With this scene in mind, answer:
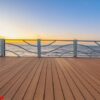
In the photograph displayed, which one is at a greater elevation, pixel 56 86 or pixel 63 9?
pixel 63 9

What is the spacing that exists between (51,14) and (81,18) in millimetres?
3391

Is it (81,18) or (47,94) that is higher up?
(81,18)

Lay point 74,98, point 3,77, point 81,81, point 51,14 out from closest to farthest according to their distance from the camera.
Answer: point 74,98 → point 81,81 → point 3,77 → point 51,14

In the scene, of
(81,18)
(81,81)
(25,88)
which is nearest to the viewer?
(25,88)

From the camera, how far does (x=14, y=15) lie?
13812mm

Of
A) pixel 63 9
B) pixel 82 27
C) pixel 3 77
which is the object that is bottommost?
pixel 3 77

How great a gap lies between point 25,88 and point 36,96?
0.45 metres

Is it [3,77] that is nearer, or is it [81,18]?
[3,77]

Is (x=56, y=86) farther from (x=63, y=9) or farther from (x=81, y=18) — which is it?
(x=81, y=18)

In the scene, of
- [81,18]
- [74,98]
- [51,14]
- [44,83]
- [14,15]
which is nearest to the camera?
[74,98]

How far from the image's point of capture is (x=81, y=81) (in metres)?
3.85

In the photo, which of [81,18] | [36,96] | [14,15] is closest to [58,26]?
[81,18]

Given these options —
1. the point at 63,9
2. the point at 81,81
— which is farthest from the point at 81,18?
the point at 81,81

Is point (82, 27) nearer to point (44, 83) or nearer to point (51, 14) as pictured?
point (51, 14)
